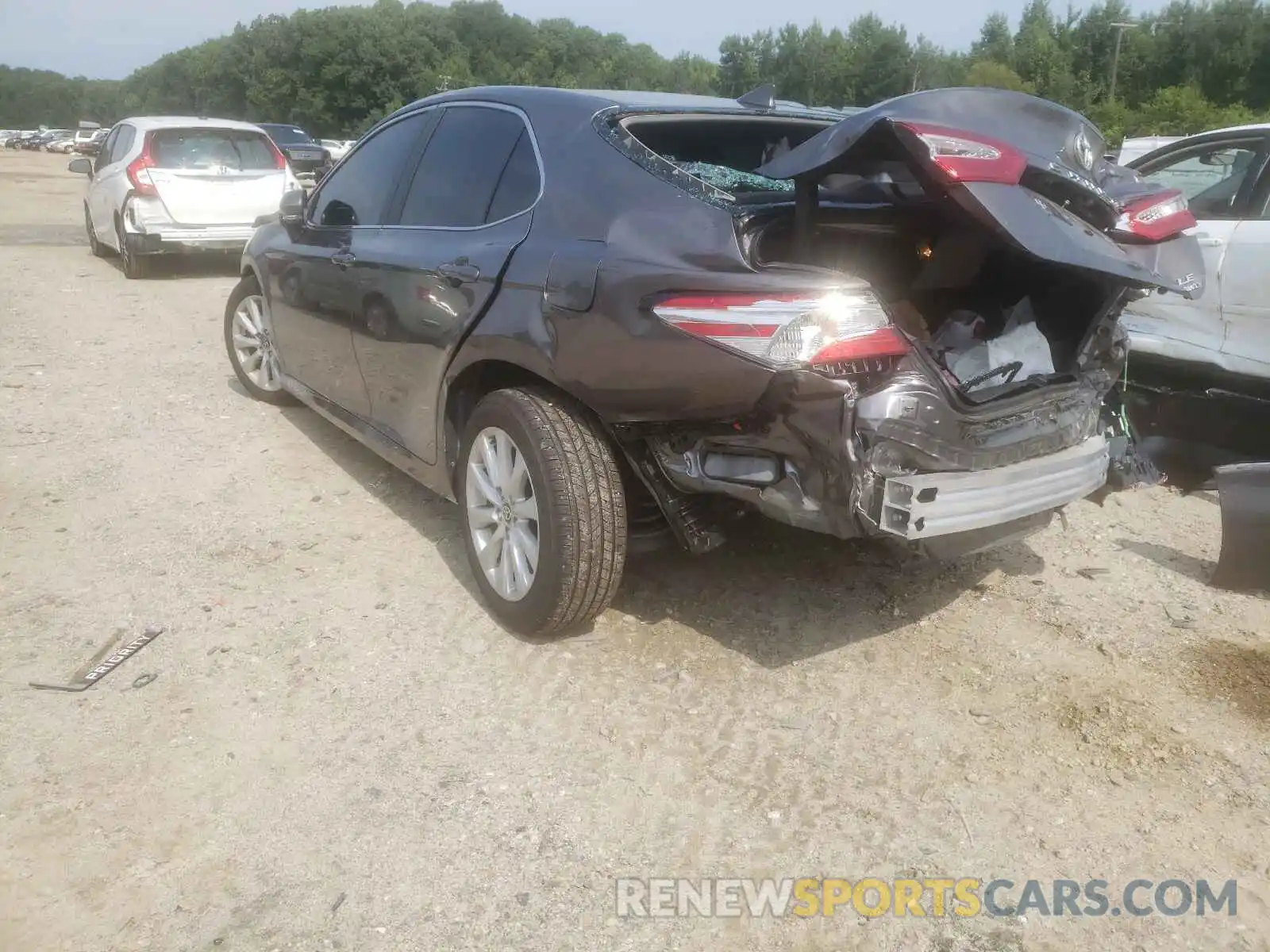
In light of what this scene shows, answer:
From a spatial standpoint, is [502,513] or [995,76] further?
[995,76]

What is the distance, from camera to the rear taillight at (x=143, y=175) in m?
10.9

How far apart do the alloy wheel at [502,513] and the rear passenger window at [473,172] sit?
0.80 meters

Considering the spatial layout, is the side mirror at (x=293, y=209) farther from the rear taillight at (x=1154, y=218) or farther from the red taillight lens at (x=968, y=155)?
the rear taillight at (x=1154, y=218)

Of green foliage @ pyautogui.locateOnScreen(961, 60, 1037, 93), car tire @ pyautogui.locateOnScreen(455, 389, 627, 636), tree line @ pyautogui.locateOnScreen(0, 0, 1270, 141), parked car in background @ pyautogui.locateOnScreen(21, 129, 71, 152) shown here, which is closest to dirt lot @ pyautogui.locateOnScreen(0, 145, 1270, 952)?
car tire @ pyautogui.locateOnScreen(455, 389, 627, 636)

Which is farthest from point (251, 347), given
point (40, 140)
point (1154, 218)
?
point (40, 140)

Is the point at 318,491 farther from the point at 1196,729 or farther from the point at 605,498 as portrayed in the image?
the point at 1196,729

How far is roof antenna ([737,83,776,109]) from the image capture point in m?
3.87

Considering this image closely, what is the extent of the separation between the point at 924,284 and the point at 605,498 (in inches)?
50.3

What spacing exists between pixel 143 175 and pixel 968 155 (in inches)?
416

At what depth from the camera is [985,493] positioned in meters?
2.86

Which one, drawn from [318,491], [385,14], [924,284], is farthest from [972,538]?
[385,14]

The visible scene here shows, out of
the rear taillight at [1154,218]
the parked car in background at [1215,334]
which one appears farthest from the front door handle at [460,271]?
the parked car in background at [1215,334]

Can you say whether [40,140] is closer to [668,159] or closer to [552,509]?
[668,159]

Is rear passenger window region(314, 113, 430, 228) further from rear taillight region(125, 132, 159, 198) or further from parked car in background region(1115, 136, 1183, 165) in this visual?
rear taillight region(125, 132, 159, 198)
